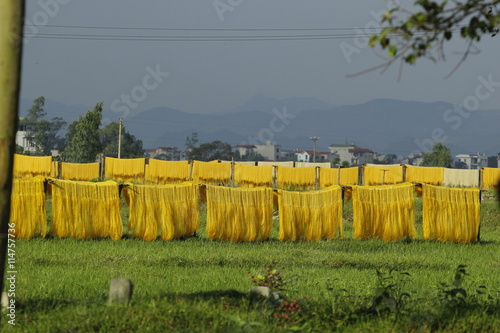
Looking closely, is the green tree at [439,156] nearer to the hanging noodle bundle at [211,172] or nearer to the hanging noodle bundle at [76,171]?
the hanging noodle bundle at [211,172]

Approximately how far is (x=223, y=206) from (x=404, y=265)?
529 centimetres

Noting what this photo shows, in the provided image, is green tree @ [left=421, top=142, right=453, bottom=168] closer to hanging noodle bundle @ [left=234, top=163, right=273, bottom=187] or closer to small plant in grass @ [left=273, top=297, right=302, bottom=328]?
hanging noodle bundle @ [left=234, top=163, right=273, bottom=187]

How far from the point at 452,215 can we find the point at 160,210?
778 cm

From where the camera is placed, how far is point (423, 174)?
43.3 metres

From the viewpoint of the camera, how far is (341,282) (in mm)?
12625

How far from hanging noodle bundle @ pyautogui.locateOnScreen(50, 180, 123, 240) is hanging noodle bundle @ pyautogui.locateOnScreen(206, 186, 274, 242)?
2340 mm

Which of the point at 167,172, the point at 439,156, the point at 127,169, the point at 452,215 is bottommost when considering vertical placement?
the point at 452,215

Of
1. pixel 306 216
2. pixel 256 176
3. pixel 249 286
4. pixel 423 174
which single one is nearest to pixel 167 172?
pixel 256 176

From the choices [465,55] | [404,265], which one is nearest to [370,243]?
[404,265]

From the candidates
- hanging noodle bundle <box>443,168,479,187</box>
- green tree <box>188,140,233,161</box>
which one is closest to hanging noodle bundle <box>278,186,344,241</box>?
hanging noodle bundle <box>443,168,479,187</box>

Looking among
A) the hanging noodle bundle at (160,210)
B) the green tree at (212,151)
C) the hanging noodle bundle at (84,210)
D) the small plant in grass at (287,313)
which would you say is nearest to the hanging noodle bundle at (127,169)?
the hanging noodle bundle at (160,210)

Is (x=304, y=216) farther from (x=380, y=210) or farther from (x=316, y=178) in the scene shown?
(x=316, y=178)

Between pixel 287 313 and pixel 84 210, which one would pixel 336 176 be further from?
pixel 287 313

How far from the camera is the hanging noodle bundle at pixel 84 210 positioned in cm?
1823
